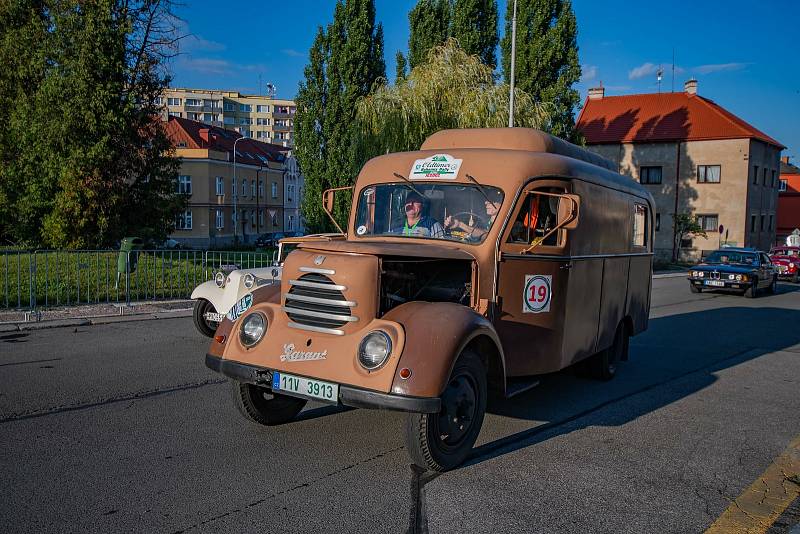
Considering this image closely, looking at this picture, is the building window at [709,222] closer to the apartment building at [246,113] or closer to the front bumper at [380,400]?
the front bumper at [380,400]

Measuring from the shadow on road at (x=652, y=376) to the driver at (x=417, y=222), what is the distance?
1957 mm

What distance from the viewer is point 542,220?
6.47m

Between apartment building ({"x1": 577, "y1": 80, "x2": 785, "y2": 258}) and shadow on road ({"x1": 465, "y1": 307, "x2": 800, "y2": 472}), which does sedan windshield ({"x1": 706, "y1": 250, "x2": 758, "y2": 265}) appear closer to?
shadow on road ({"x1": 465, "y1": 307, "x2": 800, "y2": 472})

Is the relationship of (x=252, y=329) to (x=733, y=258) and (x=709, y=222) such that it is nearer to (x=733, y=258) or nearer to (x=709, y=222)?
Result: (x=733, y=258)

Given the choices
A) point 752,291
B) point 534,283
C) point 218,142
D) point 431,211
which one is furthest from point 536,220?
point 218,142

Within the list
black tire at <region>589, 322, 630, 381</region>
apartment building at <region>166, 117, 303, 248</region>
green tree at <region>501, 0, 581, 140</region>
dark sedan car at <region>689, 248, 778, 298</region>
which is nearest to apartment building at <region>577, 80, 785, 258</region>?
green tree at <region>501, 0, 581, 140</region>

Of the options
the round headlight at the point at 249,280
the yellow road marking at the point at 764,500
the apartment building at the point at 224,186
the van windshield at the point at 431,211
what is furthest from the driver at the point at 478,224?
the apartment building at the point at 224,186

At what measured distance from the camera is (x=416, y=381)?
4.61 meters

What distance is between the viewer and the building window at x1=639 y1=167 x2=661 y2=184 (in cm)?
5185

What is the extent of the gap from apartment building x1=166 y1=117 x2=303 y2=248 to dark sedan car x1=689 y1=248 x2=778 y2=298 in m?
45.1

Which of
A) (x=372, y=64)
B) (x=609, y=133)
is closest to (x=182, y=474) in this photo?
(x=372, y=64)

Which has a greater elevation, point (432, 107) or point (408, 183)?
point (432, 107)

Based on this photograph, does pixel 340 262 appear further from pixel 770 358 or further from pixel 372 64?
pixel 372 64

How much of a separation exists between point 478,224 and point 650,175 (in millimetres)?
49975
